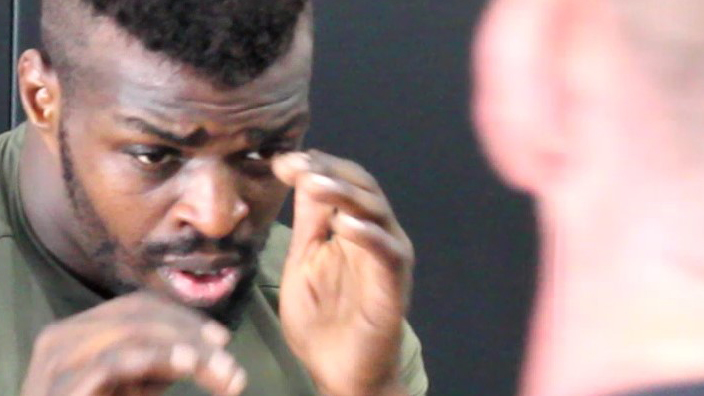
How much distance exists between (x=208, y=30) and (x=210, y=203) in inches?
5.5

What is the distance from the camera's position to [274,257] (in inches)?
48.5

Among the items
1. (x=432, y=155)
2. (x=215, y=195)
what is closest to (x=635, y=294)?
(x=215, y=195)

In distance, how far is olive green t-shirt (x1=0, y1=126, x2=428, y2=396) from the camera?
1026mm

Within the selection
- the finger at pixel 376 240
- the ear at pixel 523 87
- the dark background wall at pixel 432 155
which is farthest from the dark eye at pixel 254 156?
the dark background wall at pixel 432 155

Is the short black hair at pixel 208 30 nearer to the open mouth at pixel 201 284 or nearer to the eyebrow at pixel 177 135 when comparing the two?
the eyebrow at pixel 177 135

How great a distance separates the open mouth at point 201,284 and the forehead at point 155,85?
13 cm

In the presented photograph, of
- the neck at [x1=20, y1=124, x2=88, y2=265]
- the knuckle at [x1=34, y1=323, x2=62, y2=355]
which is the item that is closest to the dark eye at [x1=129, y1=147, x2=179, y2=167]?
the neck at [x1=20, y1=124, x2=88, y2=265]

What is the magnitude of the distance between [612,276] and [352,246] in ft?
0.83

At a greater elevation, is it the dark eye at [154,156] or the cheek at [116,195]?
the dark eye at [154,156]

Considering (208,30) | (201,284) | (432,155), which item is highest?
(208,30)

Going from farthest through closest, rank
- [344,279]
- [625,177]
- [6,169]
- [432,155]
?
[432,155], [6,169], [344,279], [625,177]

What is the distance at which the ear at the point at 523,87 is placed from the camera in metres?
0.85

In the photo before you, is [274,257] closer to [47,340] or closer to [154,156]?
[154,156]

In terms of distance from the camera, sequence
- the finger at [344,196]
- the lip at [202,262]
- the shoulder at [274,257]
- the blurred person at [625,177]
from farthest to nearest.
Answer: the shoulder at [274,257] → the lip at [202,262] → the finger at [344,196] → the blurred person at [625,177]
